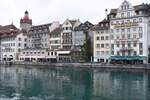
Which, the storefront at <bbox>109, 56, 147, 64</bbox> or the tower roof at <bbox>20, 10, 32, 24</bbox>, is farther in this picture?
the tower roof at <bbox>20, 10, 32, 24</bbox>

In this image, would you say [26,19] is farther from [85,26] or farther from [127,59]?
[127,59]

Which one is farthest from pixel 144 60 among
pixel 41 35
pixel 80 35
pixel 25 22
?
pixel 25 22

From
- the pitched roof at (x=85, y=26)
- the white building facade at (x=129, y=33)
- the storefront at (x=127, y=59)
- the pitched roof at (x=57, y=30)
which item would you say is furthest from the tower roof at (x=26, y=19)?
the storefront at (x=127, y=59)

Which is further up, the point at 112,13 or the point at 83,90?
the point at 112,13

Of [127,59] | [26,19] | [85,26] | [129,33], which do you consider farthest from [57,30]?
[127,59]

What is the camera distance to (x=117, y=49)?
88.2 m

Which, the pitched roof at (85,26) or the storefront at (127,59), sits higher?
the pitched roof at (85,26)

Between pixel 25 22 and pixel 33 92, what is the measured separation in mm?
110093

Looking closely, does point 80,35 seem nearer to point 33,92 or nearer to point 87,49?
point 87,49

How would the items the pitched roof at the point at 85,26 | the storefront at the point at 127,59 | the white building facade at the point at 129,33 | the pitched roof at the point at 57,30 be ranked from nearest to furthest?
the storefront at the point at 127,59 < the white building facade at the point at 129,33 < the pitched roof at the point at 85,26 < the pitched roof at the point at 57,30

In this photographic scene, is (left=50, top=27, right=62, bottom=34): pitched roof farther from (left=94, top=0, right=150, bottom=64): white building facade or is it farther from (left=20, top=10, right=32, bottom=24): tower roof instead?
(left=20, top=10, right=32, bottom=24): tower roof

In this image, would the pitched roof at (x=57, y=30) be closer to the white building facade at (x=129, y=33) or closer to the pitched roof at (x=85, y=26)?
the pitched roof at (x=85, y=26)

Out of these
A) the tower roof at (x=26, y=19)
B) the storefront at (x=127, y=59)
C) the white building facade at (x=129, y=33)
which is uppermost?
the tower roof at (x=26, y=19)

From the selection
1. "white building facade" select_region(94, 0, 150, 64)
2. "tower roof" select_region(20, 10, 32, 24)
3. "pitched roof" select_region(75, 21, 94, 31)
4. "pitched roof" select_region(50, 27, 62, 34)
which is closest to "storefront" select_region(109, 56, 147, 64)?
"white building facade" select_region(94, 0, 150, 64)
